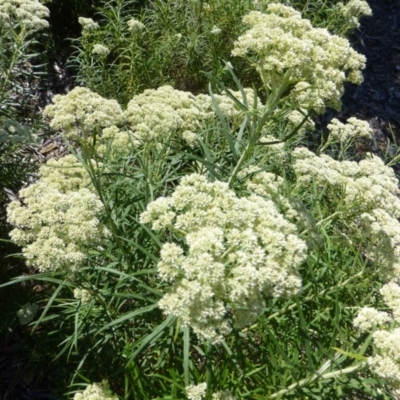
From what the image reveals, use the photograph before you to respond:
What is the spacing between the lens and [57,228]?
2.45 m

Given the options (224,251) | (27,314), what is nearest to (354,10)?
(224,251)

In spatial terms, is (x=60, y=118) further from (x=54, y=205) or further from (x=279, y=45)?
(x=279, y=45)

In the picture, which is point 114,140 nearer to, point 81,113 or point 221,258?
point 81,113

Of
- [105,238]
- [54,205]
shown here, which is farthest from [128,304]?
[54,205]

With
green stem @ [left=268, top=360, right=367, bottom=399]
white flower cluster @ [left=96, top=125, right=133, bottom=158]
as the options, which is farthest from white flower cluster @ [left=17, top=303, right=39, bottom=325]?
green stem @ [left=268, top=360, right=367, bottom=399]

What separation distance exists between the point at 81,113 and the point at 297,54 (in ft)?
3.79

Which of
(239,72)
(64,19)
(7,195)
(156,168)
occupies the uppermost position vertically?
(156,168)

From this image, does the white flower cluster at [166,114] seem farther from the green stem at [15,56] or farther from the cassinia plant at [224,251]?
the green stem at [15,56]

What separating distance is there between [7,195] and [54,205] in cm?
216

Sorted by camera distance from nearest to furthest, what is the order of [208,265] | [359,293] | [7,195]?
[208,265] → [359,293] → [7,195]

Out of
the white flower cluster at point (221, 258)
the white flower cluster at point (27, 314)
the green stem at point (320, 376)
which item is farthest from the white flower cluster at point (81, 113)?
the green stem at point (320, 376)

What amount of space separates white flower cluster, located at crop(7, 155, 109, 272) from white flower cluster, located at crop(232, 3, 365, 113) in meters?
1.07

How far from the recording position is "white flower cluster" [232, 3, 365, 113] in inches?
94.7

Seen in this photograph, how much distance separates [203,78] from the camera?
5969 mm
